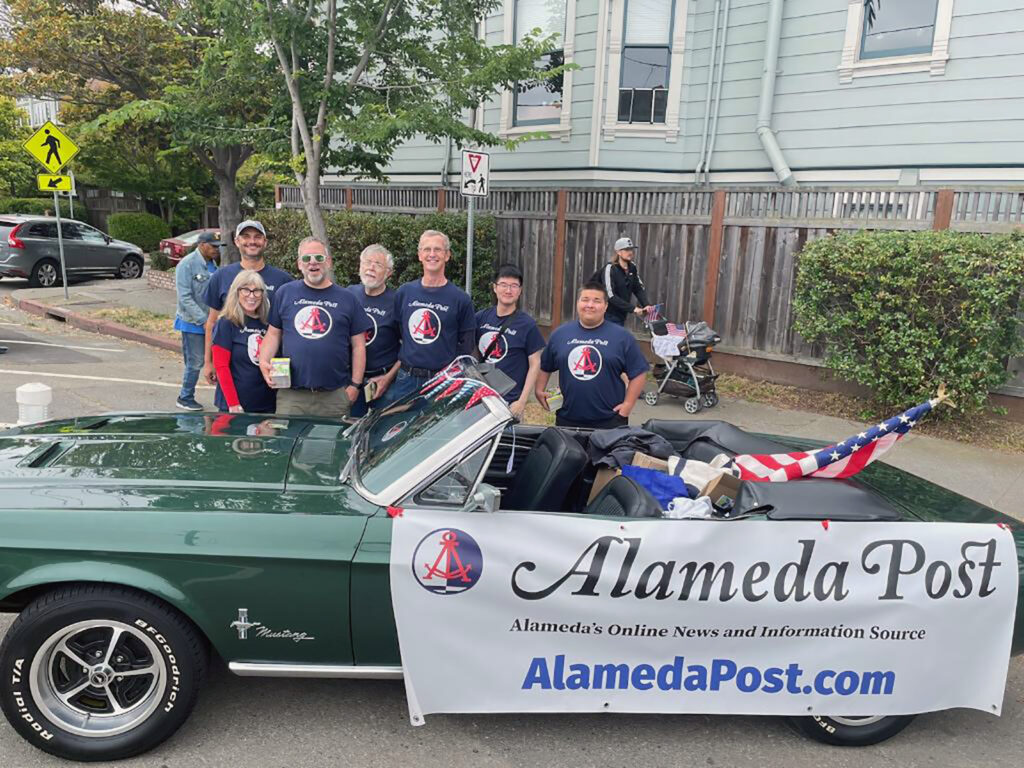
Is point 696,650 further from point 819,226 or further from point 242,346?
point 819,226

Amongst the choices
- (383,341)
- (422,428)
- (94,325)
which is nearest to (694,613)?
Answer: (422,428)

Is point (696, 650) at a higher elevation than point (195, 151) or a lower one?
lower

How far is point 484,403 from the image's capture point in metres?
3.11

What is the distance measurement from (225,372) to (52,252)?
1440 centimetres

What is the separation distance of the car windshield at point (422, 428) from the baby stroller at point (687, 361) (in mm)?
4569

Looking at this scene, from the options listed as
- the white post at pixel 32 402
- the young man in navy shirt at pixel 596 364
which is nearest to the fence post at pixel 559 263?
the young man in navy shirt at pixel 596 364

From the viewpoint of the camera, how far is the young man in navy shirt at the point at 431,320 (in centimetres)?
514

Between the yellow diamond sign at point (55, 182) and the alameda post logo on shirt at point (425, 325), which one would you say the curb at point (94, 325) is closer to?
the yellow diamond sign at point (55, 182)

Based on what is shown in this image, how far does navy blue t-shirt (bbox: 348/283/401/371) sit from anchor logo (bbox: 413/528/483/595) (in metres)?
2.73

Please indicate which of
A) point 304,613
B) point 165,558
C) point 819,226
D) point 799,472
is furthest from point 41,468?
point 819,226

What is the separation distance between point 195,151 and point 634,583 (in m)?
16.5

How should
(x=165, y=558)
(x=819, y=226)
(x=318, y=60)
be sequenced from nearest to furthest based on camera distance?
(x=165, y=558)
(x=819, y=226)
(x=318, y=60)

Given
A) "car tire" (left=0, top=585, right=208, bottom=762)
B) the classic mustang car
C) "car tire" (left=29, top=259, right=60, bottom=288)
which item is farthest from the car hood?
"car tire" (left=29, top=259, right=60, bottom=288)

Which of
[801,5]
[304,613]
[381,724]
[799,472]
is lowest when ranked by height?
[381,724]
